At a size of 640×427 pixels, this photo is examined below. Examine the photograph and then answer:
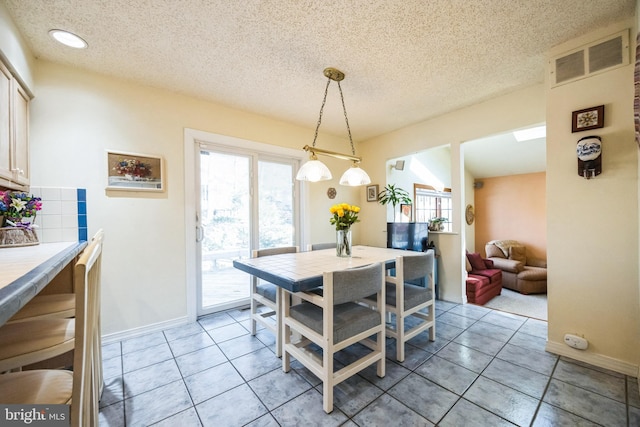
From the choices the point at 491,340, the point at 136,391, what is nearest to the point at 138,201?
the point at 136,391

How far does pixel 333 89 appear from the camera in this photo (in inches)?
102

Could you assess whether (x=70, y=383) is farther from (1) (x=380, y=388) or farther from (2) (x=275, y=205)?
(2) (x=275, y=205)

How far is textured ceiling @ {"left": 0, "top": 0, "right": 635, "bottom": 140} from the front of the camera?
157 centimetres

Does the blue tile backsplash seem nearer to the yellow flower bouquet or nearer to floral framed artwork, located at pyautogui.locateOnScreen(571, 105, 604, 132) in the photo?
the yellow flower bouquet

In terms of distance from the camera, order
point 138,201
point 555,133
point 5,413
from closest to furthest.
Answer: point 5,413
point 555,133
point 138,201

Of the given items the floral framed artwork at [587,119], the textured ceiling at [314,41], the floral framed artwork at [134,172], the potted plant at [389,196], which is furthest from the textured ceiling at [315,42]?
the potted plant at [389,196]

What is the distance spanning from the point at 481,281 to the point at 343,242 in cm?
246

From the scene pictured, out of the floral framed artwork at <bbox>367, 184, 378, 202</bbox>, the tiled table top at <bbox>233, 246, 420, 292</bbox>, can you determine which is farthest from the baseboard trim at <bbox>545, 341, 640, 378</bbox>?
the floral framed artwork at <bbox>367, 184, 378, 202</bbox>

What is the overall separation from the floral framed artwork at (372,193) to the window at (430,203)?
137 centimetres

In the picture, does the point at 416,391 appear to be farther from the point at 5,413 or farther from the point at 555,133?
the point at 555,133

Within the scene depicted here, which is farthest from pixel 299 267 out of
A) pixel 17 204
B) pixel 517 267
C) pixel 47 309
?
pixel 517 267

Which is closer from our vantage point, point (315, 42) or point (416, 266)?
point (315, 42)

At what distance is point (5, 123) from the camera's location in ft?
5.12

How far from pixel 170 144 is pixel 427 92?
9.26 feet
